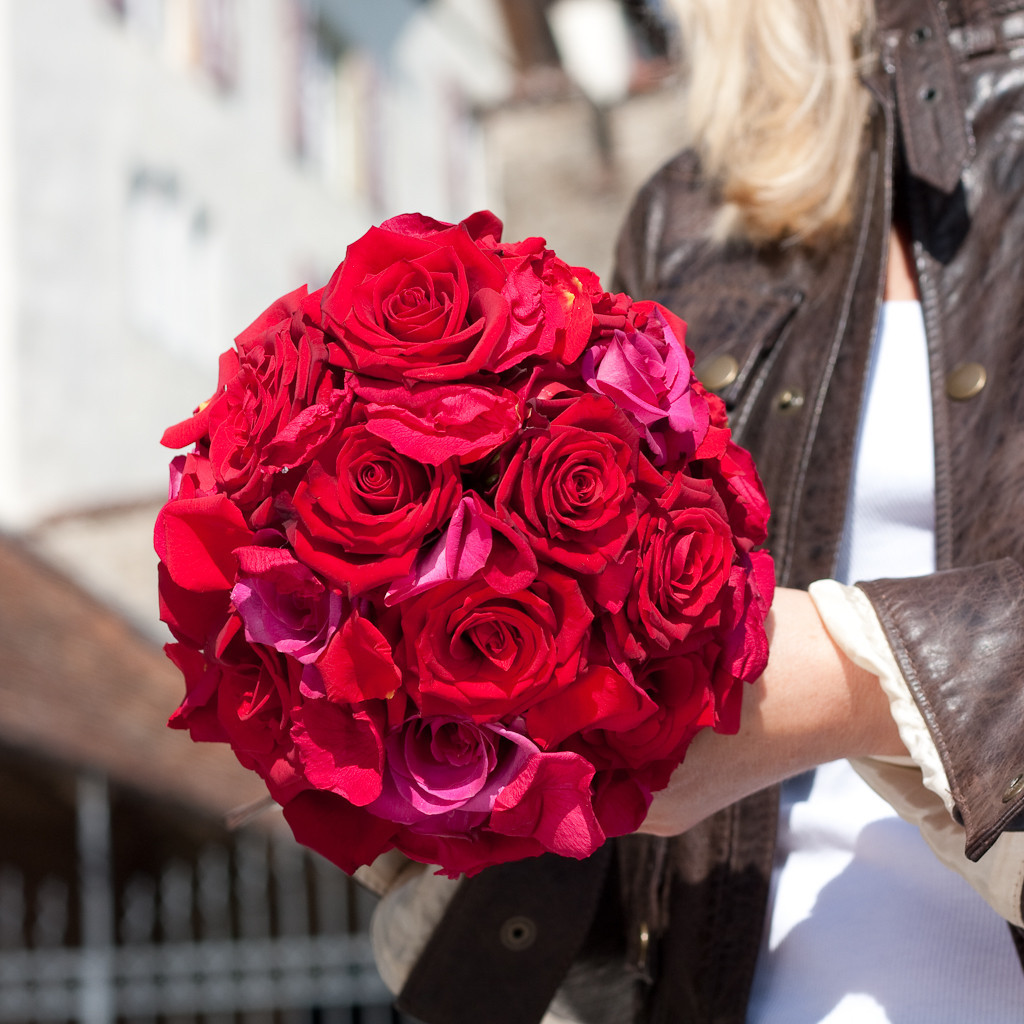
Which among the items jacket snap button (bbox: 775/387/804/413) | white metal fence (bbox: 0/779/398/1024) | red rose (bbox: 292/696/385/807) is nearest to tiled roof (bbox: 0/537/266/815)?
white metal fence (bbox: 0/779/398/1024)

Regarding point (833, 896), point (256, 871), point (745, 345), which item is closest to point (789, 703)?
point (833, 896)

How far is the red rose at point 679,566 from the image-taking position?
1.05 metres

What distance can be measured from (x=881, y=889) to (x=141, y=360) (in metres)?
10.9

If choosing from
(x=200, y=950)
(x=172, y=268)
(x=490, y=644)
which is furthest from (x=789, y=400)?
(x=172, y=268)

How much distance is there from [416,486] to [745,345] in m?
0.83

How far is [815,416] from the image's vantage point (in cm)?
160

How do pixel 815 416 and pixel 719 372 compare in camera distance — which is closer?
pixel 815 416

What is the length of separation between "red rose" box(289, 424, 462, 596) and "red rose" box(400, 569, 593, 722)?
5 cm

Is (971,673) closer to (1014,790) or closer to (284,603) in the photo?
(1014,790)

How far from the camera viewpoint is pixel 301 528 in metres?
1.04

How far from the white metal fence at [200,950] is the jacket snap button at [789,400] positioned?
704cm

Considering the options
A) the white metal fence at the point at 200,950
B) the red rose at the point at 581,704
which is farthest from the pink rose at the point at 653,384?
the white metal fence at the point at 200,950

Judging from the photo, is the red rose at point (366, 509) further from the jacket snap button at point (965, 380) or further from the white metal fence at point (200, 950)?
the white metal fence at point (200, 950)

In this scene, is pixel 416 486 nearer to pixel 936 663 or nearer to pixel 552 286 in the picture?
pixel 552 286
